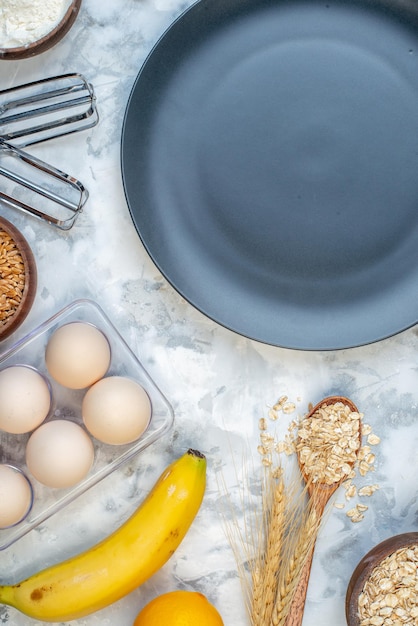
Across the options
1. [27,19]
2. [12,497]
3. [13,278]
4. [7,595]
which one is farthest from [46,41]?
[7,595]

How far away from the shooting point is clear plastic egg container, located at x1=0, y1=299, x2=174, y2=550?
0.93 meters

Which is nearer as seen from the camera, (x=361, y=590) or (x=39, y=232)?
(x=361, y=590)

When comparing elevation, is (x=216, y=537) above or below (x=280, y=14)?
below

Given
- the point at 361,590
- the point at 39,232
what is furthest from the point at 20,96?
the point at 361,590

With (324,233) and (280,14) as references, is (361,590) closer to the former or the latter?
(324,233)

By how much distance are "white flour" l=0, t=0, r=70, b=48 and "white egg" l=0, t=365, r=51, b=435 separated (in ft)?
1.36

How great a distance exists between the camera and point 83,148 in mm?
959

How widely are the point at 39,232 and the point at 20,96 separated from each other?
184 mm

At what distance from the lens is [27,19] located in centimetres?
90

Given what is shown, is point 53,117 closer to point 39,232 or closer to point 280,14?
point 39,232

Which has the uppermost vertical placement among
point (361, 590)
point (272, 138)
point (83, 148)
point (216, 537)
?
point (272, 138)

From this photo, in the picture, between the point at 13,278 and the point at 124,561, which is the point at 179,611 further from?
Result: the point at 13,278

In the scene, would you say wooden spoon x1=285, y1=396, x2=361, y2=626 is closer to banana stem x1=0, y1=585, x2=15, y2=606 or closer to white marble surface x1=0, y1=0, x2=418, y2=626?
white marble surface x1=0, y1=0, x2=418, y2=626

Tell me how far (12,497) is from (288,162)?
0.53 m
